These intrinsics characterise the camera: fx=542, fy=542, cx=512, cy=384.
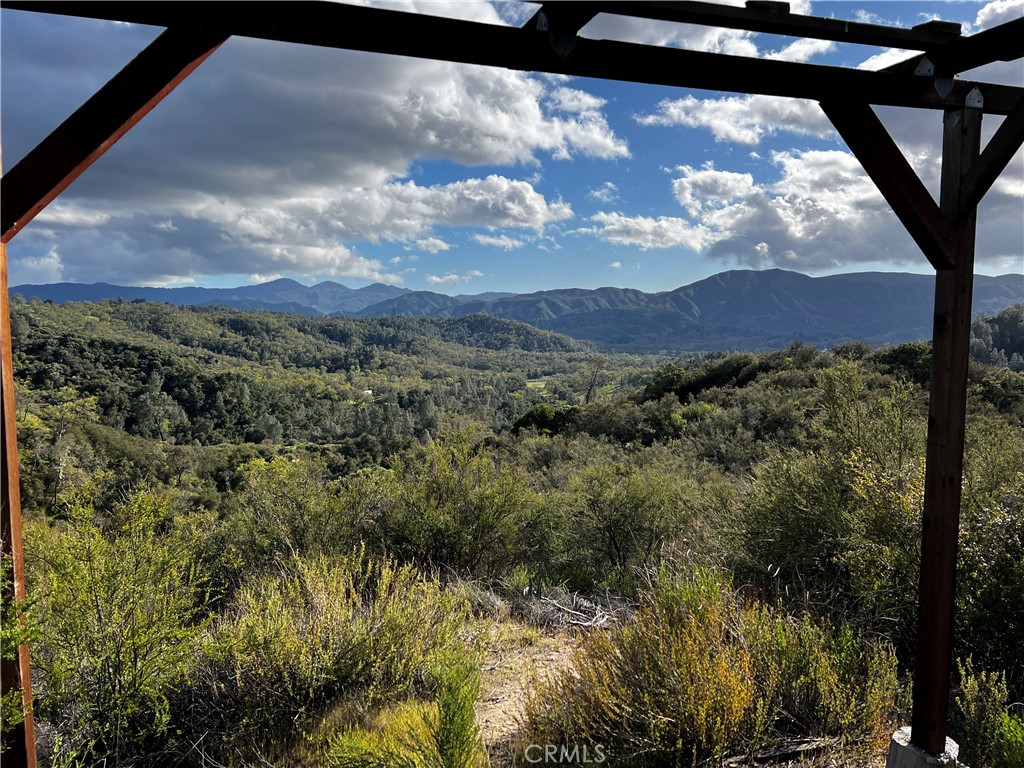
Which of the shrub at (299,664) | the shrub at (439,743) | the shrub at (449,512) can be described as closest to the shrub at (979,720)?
the shrub at (439,743)

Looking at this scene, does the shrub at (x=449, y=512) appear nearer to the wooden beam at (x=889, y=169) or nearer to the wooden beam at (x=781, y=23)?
Result: the wooden beam at (x=889, y=169)

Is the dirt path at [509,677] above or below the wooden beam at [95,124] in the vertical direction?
below

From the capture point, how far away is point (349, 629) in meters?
4.22

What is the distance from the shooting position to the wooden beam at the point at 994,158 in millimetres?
2428

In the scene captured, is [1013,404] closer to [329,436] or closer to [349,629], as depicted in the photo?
[349,629]

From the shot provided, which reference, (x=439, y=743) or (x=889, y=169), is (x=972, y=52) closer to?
(x=889, y=169)

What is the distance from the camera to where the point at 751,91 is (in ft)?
7.77

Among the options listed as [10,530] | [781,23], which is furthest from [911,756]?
[10,530]

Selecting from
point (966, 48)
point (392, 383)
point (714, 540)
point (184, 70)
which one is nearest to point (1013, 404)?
point (714, 540)

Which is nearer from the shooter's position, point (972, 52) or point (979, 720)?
point (972, 52)

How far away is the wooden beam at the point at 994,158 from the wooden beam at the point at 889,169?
0.18m

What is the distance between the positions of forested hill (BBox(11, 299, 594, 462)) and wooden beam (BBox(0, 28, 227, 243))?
30.4 metres

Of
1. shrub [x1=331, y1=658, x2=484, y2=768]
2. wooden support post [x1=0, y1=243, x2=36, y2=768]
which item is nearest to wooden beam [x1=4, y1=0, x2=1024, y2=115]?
wooden support post [x1=0, y1=243, x2=36, y2=768]

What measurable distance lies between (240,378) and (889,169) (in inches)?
3143
